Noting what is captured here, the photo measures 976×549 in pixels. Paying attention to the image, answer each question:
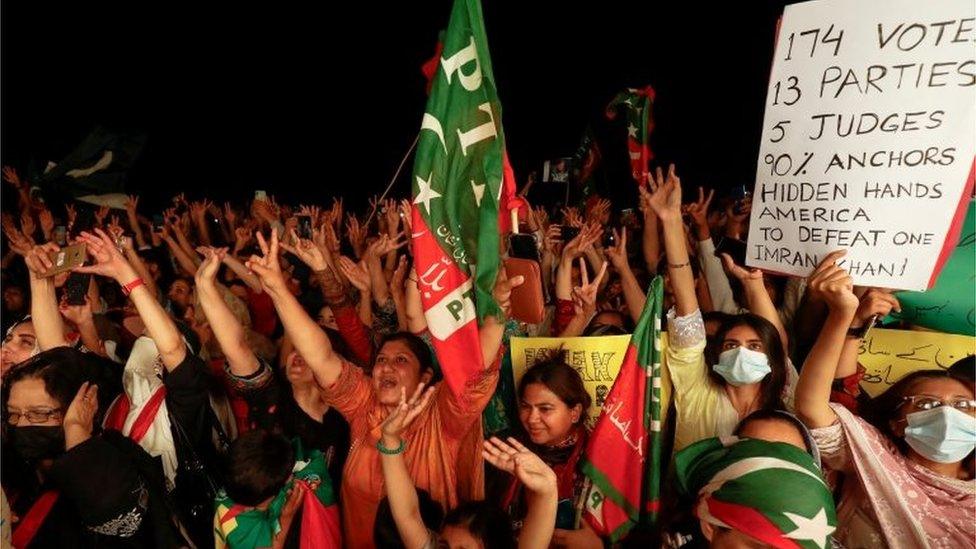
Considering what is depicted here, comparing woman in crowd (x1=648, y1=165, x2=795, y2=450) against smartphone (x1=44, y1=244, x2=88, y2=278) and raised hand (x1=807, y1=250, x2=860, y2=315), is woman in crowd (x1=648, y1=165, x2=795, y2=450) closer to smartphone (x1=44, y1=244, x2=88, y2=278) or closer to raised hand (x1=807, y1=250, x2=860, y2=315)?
raised hand (x1=807, y1=250, x2=860, y2=315)

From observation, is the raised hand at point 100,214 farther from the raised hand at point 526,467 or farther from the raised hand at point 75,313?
the raised hand at point 526,467

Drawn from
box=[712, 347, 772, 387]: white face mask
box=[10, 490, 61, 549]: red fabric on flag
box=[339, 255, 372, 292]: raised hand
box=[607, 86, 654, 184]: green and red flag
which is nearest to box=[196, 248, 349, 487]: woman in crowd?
box=[10, 490, 61, 549]: red fabric on flag

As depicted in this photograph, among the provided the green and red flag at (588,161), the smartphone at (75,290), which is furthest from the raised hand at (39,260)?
the green and red flag at (588,161)

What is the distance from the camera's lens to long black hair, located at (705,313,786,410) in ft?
7.13

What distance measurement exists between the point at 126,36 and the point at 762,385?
35.6ft

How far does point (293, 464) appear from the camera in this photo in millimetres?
2070

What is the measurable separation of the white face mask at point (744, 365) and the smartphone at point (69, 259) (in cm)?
269

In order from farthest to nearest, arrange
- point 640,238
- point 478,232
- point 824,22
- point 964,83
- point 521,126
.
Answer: point 521,126, point 640,238, point 478,232, point 824,22, point 964,83

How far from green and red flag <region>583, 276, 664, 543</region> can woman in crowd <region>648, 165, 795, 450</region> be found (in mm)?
315

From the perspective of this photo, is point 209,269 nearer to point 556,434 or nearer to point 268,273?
point 268,273

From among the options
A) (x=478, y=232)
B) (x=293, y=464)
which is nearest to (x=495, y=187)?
(x=478, y=232)

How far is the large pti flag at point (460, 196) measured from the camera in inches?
71.5

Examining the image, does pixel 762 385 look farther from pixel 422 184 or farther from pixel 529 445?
pixel 422 184

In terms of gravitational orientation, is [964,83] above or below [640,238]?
above
